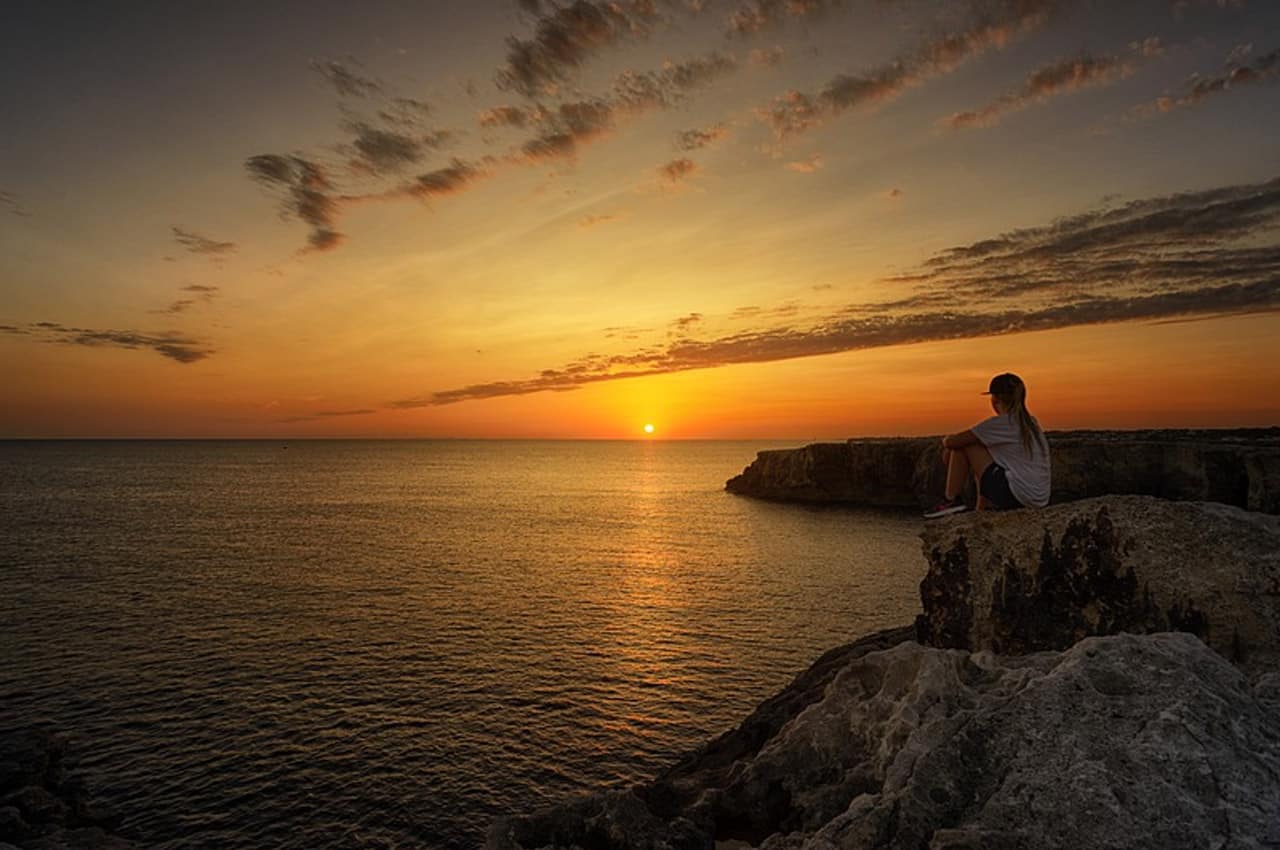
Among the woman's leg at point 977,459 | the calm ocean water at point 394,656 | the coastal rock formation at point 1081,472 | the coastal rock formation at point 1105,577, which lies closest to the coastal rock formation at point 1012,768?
the coastal rock formation at point 1105,577

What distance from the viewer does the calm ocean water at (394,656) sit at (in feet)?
60.0

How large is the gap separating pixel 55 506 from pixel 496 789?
9892 centimetres

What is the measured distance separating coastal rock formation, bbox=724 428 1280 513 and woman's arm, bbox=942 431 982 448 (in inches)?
1434

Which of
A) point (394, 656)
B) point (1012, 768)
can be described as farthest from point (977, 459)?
point (394, 656)

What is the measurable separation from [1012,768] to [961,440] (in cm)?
578

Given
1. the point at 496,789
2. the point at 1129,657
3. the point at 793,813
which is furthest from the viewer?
the point at 496,789

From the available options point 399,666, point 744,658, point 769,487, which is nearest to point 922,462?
point 769,487

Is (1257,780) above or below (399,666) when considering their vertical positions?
above

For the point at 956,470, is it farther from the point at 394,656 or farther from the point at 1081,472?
the point at 1081,472

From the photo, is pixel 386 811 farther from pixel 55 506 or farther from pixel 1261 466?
pixel 55 506

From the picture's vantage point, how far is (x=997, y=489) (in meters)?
12.3

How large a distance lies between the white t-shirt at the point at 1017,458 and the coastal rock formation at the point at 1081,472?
35.1 m

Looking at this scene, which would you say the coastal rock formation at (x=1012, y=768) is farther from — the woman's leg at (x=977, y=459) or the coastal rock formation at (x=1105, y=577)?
the woman's leg at (x=977, y=459)

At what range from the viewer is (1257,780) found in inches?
256
